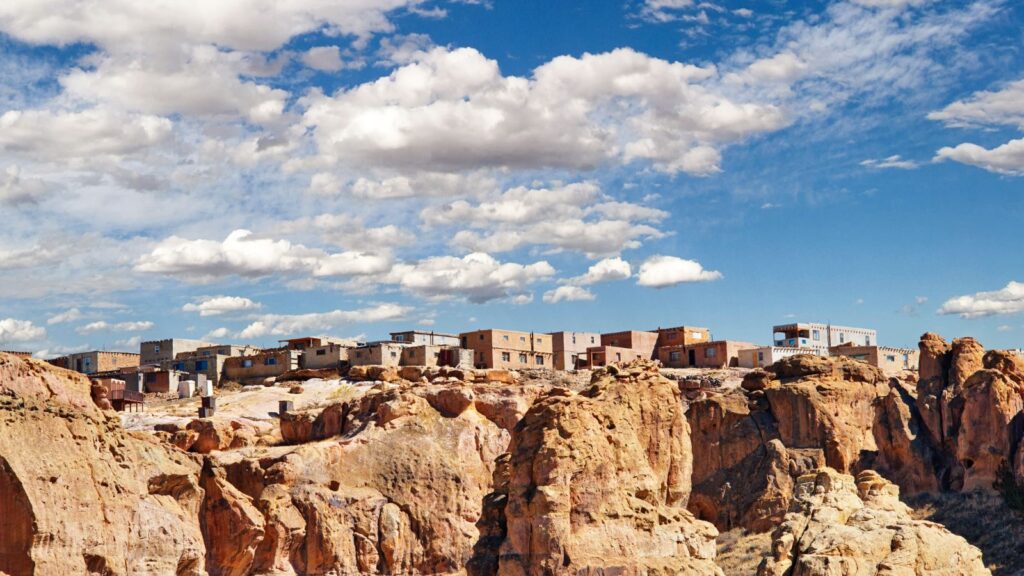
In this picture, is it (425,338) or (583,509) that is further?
(425,338)

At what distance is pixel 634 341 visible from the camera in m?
114

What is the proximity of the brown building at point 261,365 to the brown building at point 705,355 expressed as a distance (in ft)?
97.2

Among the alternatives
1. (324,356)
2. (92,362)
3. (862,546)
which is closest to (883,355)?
(324,356)

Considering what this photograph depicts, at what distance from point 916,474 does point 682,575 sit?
1605 inches

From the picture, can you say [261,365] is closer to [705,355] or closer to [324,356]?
[324,356]

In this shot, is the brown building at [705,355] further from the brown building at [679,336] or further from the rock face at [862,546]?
the rock face at [862,546]

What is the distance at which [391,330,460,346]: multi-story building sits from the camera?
109 metres

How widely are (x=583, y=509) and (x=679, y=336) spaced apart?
8026cm

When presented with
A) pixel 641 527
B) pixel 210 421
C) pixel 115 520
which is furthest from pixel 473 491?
pixel 641 527

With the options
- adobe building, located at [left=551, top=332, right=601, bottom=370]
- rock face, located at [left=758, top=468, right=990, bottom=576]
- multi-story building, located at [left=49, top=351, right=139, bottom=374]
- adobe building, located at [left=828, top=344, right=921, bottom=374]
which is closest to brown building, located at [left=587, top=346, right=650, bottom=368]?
adobe building, located at [left=551, top=332, right=601, bottom=370]

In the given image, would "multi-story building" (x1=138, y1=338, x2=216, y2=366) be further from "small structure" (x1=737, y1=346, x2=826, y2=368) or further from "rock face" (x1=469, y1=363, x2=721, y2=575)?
"rock face" (x1=469, y1=363, x2=721, y2=575)

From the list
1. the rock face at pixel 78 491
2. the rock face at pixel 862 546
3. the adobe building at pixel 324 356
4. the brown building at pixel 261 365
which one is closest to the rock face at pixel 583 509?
the rock face at pixel 862 546

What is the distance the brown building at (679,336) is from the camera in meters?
114

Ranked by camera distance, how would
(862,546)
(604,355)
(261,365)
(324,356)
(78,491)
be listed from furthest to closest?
(604,355) < (261,365) < (324,356) < (78,491) < (862,546)
